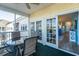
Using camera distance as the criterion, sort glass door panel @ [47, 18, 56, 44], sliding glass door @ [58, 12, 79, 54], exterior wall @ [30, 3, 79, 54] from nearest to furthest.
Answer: exterior wall @ [30, 3, 79, 54] → sliding glass door @ [58, 12, 79, 54] → glass door panel @ [47, 18, 56, 44]

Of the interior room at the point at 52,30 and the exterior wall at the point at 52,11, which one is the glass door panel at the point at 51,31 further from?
the exterior wall at the point at 52,11

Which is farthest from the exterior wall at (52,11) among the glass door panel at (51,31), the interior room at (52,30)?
the glass door panel at (51,31)

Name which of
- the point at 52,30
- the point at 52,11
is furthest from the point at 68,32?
the point at 52,11

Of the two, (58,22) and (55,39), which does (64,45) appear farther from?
(58,22)

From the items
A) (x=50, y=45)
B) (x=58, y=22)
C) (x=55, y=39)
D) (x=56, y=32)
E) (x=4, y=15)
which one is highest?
(x=4, y=15)

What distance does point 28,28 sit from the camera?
7434 mm

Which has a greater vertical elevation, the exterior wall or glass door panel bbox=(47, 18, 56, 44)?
the exterior wall

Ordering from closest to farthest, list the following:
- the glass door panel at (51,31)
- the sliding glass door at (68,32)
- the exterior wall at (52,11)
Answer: the exterior wall at (52,11), the sliding glass door at (68,32), the glass door panel at (51,31)

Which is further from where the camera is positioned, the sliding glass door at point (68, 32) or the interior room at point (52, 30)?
the sliding glass door at point (68, 32)

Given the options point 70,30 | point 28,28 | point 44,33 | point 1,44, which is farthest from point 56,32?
point 28,28

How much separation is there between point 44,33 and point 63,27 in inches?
54.3

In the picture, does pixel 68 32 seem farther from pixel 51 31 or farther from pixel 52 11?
pixel 52 11

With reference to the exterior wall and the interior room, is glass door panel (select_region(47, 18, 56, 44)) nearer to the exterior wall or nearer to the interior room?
the interior room

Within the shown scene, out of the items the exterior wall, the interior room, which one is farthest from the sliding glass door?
the exterior wall
